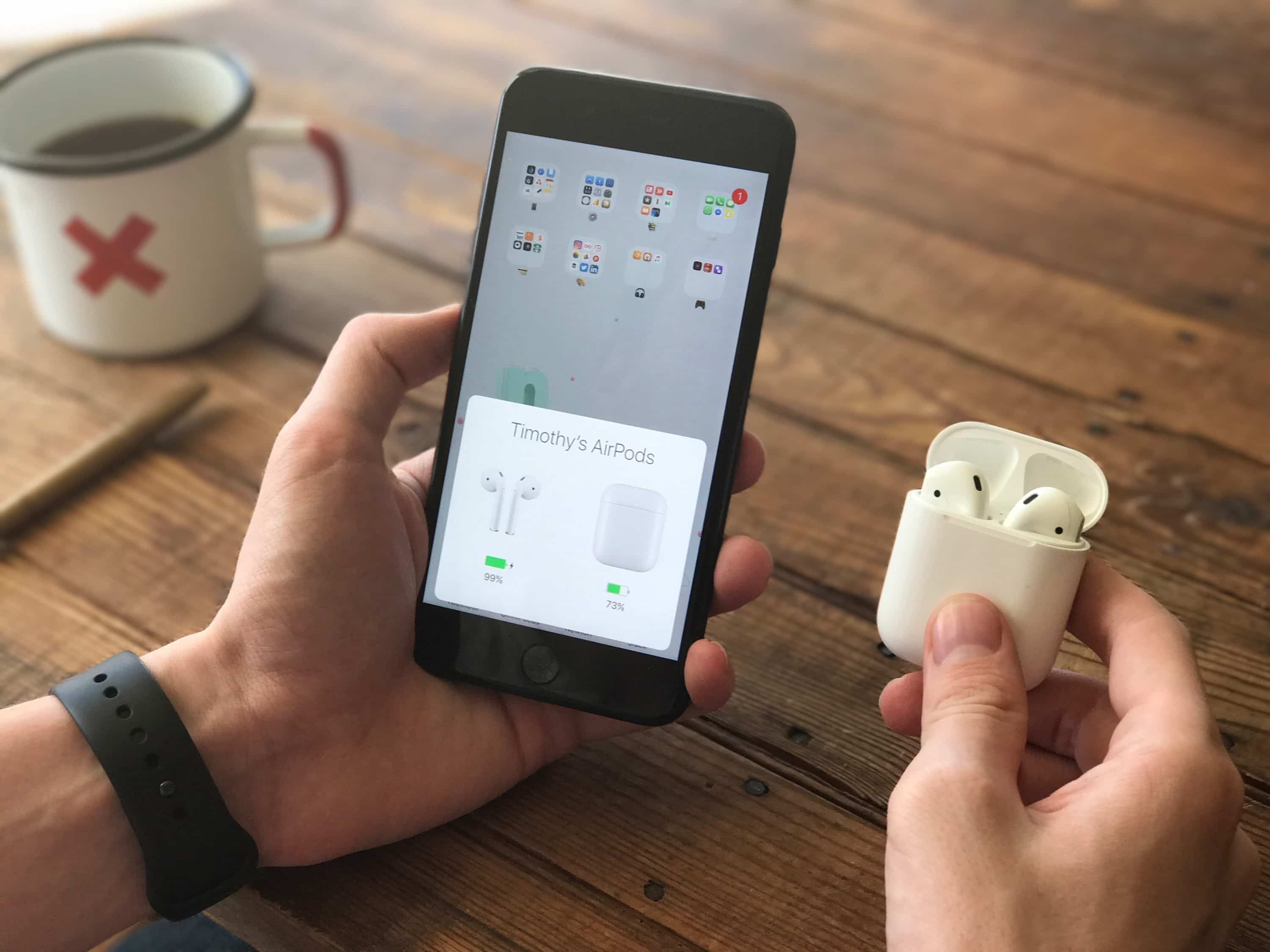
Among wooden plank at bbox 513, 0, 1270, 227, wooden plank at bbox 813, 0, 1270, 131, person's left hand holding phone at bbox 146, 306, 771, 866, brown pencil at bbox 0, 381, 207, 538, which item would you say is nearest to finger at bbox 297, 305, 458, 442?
person's left hand holding phone at bbox 146, 306, 771, 866

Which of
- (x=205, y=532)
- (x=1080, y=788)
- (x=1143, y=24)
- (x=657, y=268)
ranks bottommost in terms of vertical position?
(x=205, y=532)

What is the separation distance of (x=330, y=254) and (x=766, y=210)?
0.49 meters

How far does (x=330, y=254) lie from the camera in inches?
37.8

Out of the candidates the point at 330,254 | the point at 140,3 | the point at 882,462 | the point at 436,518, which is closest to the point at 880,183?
the point at 882,462

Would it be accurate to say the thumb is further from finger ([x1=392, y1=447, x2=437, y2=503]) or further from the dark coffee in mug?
the dark coffee in mug

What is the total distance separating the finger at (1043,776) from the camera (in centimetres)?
54

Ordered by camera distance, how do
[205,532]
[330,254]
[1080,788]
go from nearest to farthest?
[1080,788]
[205,532]
[330,254]

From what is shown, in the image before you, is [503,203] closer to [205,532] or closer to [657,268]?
[657,268]

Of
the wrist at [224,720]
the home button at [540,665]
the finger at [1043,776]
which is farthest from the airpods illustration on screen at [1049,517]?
the wrist at [224,720]

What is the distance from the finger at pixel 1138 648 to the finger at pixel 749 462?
0.17m

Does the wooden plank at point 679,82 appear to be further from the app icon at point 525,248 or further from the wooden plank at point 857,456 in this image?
the app icon at point 525,248

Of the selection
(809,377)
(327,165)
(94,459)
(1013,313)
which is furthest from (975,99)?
(94,459)

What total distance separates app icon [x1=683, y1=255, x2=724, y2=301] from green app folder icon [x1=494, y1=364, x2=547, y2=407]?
0.28 ft

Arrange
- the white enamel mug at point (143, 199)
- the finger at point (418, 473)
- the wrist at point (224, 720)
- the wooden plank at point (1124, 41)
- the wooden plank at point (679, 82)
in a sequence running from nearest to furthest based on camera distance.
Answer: the wrist at point (224, 720) → the finger at point (418, 473) → the white enamel mug at point (143, 199) → the wooden plank at point (679, 82) → the wooden plank at point (1124, 41)
